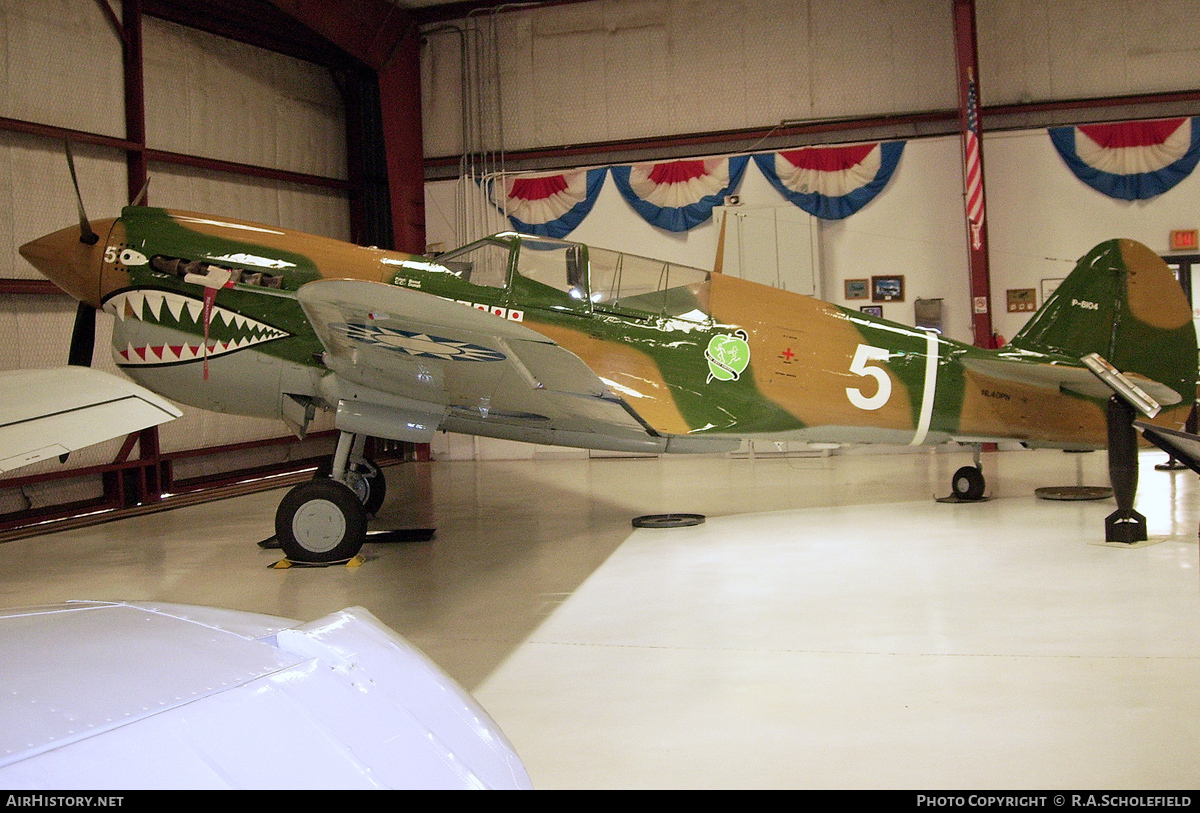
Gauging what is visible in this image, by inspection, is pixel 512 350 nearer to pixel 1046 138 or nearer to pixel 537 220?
pixel 537 220

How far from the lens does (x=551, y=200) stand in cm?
1270

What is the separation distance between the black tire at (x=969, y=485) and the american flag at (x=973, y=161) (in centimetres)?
473

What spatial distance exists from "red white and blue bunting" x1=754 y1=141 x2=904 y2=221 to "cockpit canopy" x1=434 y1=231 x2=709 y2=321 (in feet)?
19.4

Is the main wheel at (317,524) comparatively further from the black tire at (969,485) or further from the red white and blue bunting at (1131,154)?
the red white and blue bunting at (1131,154)

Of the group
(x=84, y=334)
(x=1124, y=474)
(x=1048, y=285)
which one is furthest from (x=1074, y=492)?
(x=84, y=334)

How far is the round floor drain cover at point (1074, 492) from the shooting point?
7.32m

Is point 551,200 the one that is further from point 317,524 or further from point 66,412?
point 66,412

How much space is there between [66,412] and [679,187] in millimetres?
10679

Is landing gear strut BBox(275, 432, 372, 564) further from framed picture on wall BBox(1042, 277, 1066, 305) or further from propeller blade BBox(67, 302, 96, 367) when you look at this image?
framed picture on wall BBox(1042, 277, 1066, 305)

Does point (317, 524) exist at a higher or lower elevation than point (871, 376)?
lower

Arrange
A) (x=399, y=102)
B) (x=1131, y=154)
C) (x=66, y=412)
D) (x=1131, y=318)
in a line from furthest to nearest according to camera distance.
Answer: (x=399, y=102)
(x=1131, y=154)
(x=1131, y=318)
(x=66, y=412)

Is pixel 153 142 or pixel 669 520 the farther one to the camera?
pixel 153 142

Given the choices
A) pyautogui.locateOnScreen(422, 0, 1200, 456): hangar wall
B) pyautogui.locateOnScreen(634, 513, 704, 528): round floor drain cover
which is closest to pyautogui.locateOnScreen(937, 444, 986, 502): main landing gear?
pyautogui.locateOnScreen(634, 513, 704, 528): round floor drain cover

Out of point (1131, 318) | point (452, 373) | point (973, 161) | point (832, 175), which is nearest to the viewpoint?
point (452, 373)
